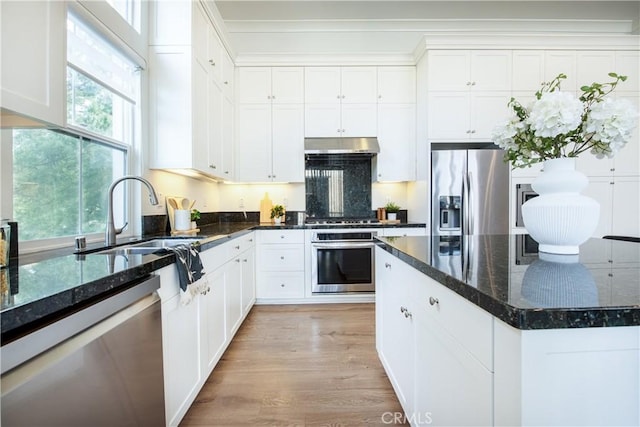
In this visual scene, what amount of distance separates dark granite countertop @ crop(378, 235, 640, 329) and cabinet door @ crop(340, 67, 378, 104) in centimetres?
270

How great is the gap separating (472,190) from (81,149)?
334 centimetres

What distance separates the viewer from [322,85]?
3.63 m

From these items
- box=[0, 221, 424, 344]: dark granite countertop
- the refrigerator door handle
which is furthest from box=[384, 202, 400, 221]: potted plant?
box=[0, 221, 424, 344]: dark granite countertop

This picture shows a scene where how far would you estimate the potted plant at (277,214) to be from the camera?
3775mm

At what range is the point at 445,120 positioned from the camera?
3.32 metres

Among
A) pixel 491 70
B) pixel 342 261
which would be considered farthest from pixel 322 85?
pixel 342 261

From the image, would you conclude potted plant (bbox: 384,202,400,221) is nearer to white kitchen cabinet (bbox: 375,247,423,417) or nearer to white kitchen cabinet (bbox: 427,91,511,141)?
white kitchen cabinet (bbox: 427,91,511,141)

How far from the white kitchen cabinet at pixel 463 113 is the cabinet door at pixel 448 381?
8.70 feet

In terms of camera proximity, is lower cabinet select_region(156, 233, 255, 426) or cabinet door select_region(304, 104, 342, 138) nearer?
lower cabinet select_region(156, 233, 255, 426)

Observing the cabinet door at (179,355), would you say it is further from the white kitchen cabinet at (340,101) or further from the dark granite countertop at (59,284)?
the white kitchen cabinet at (340,101)

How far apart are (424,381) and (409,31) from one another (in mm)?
3921

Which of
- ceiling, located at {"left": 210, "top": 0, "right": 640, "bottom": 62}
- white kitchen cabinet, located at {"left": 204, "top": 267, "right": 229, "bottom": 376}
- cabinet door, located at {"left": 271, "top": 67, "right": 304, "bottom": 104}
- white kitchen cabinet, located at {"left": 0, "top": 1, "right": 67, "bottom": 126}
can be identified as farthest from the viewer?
cabinet door, located at {"left": 271, "top": 67, "right": 304, "bottom": 104}

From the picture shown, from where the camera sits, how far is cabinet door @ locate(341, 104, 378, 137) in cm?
365

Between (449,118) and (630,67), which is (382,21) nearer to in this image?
(449,118)
